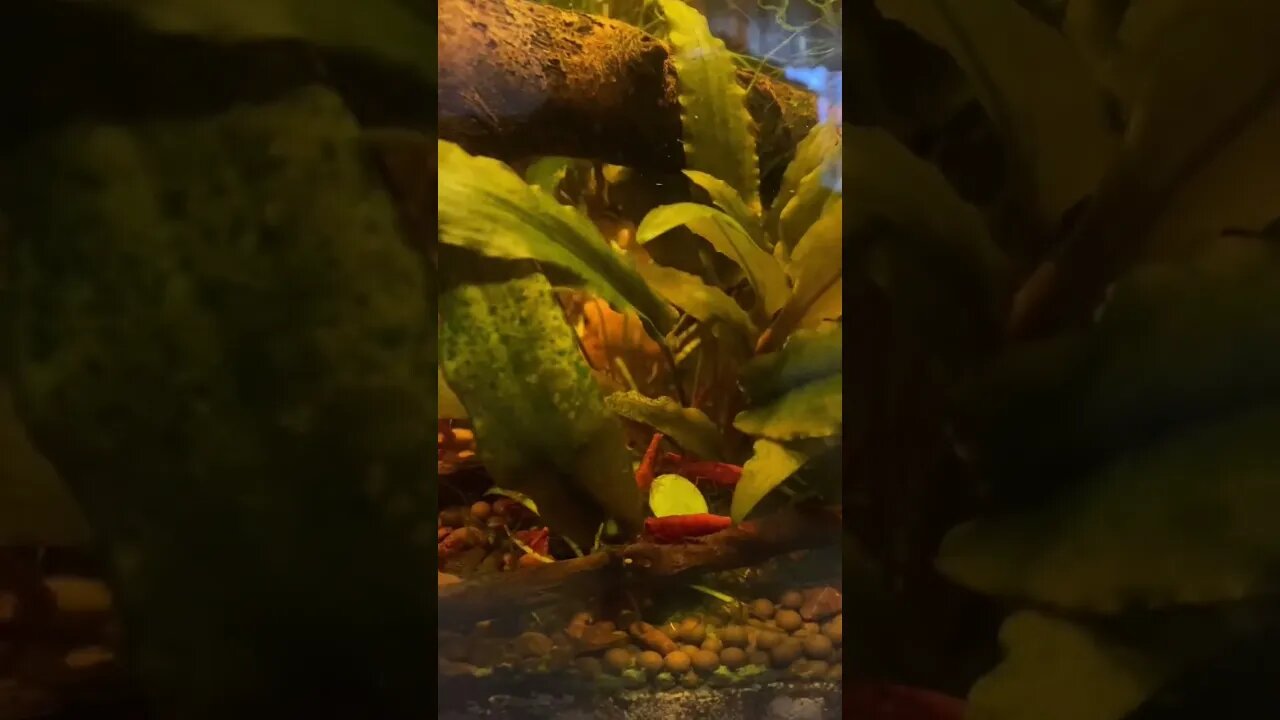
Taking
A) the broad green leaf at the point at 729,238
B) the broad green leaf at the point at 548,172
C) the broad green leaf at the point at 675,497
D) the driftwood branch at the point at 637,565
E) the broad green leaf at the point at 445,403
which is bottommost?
the driftwood branch at the point at 637,565

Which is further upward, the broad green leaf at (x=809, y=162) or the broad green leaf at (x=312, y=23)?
the broad green leaf at (x=312, y=23)

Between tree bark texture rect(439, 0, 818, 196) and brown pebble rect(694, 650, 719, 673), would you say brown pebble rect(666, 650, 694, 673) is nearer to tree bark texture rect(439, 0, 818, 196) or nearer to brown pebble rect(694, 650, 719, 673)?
brown pebble rect(694, 650, 719, 673)

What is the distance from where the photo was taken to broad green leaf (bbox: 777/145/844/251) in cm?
97

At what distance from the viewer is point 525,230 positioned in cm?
90

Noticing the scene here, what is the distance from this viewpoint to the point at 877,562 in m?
0.96

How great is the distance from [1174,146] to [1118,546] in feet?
1.35

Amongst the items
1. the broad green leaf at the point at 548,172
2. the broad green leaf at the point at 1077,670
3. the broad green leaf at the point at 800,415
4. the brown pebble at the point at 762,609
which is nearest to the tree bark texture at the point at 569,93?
the broad green leaf at the point at 548,172

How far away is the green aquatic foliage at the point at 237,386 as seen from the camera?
80cm

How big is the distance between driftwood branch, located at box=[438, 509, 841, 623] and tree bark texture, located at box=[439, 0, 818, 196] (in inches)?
14.4

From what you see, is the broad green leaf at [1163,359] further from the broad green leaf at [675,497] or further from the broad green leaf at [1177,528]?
the broad green leaf at [675,497]

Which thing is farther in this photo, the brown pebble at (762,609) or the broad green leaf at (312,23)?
the brown pebble at (762,609)

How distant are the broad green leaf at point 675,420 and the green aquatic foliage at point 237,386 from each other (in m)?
0.20

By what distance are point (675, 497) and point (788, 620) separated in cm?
18

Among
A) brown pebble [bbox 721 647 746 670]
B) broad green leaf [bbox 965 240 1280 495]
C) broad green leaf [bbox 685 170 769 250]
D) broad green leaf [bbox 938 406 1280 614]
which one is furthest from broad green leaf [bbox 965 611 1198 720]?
broad green leaf [bbox 685 170 769 250]
